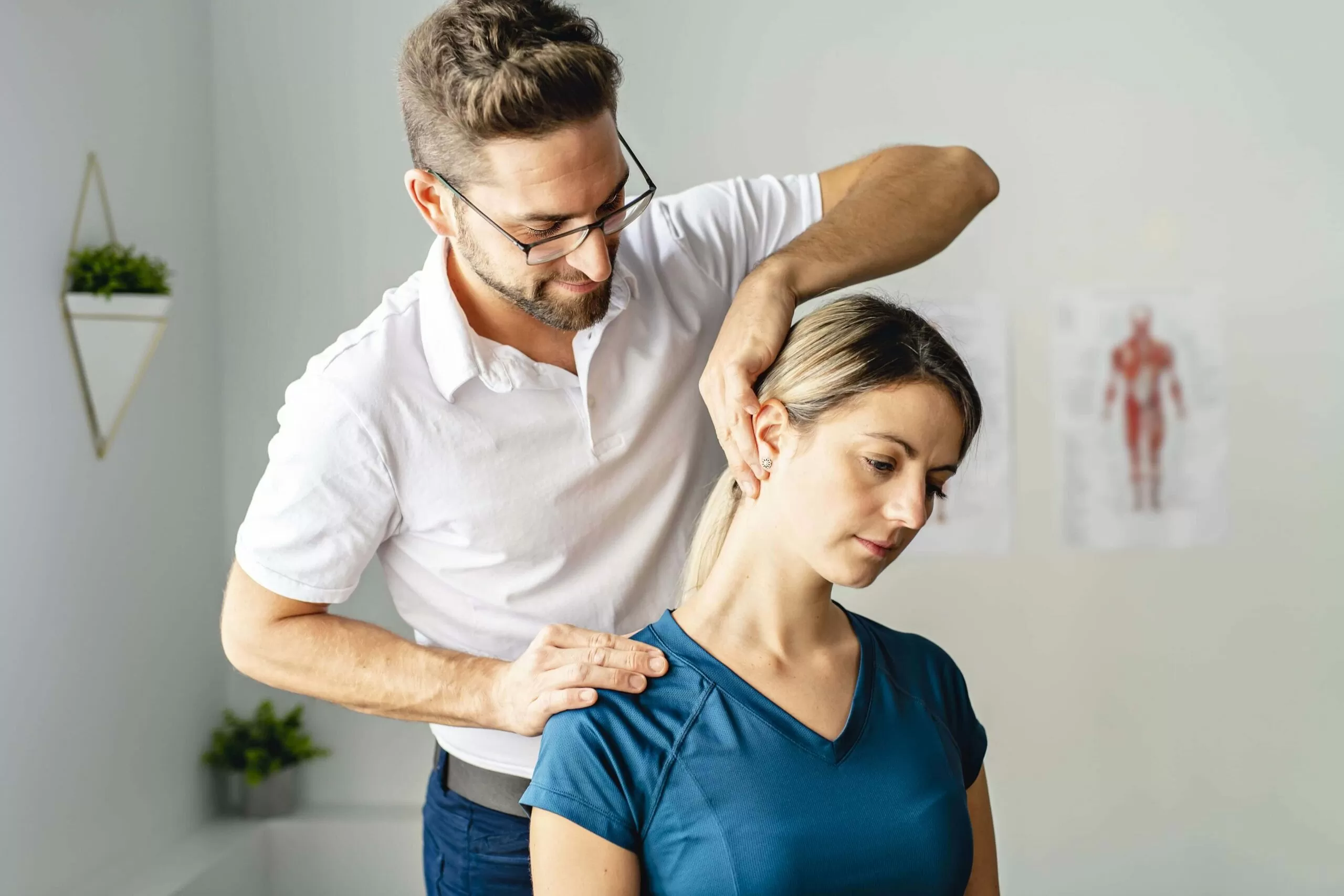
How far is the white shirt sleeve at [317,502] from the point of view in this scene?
1.57 meters

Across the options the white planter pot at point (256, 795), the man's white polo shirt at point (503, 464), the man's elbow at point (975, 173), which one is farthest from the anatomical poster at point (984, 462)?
the white planter pot at point (256, 795)

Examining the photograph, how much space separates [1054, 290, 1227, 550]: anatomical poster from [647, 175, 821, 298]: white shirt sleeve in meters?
2.06

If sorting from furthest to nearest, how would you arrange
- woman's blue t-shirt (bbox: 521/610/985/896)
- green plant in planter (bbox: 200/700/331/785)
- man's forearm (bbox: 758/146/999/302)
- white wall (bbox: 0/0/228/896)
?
green plant in planter (bbox: 200/700/331/785)
white wall (bbox: 0/0/228/896)
man's forearm (bbox: 758/146/999/302)
woman's blue t-shirt (bbox: 521/610/985/896)

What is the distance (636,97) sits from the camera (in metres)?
3.62

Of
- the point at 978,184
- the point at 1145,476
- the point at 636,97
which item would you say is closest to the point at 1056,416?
the point at 1145,476

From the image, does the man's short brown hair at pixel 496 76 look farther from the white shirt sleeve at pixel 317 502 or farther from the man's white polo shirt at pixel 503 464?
the white shirt sleeve at pixel 317 502

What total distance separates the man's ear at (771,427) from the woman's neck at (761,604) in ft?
0.27

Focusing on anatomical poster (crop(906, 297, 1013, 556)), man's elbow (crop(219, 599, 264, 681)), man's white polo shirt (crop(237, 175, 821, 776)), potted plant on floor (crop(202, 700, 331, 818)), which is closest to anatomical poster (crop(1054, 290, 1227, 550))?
anatomical poster (crop(906, 297, 1013, 556))

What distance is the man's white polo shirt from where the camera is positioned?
1.59m

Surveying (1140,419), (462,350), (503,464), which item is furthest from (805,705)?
(1140,419)

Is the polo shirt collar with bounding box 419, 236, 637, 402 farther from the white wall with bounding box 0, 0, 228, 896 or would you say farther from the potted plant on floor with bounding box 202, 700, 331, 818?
the potted plant on floor with bounding box 202, 700, 331, 818

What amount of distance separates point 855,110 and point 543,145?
243 centimetres

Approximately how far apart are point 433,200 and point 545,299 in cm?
23

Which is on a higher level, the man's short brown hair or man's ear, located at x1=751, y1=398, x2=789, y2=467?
the man's short brown hair
